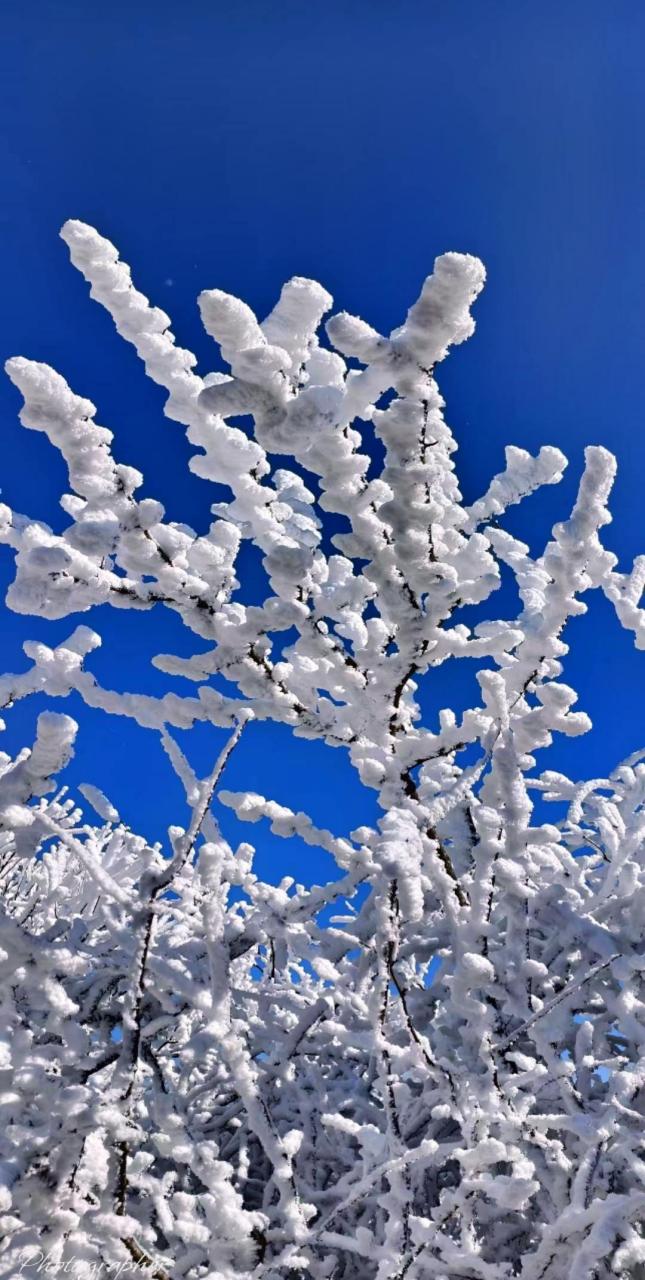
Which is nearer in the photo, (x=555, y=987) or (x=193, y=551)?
(x=193, y=551)

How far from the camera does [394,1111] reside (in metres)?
1.96

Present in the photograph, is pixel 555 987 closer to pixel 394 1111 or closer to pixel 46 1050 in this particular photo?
pixel 394 1111

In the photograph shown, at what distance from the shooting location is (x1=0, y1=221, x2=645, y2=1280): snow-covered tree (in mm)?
1778

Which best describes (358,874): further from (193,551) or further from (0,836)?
(0,836)

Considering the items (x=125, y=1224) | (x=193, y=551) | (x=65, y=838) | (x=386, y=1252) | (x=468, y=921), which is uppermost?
(x=193, y=551)

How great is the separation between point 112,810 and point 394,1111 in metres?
1.45

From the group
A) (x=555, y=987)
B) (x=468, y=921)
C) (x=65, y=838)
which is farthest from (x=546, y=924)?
(x=65, y=838)

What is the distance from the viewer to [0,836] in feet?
24.3

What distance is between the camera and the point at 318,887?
2.32 m

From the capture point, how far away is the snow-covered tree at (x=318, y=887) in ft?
5.83

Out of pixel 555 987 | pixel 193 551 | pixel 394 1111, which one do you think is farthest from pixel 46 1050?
pixel 555 987

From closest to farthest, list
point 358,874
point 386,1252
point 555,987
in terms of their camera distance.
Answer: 1. point 386,1252
2. point 358,874
3. point 555,987

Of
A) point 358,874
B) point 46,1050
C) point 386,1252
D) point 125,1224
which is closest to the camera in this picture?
point 125,1224

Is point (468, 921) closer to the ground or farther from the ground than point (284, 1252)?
farther from the ground
